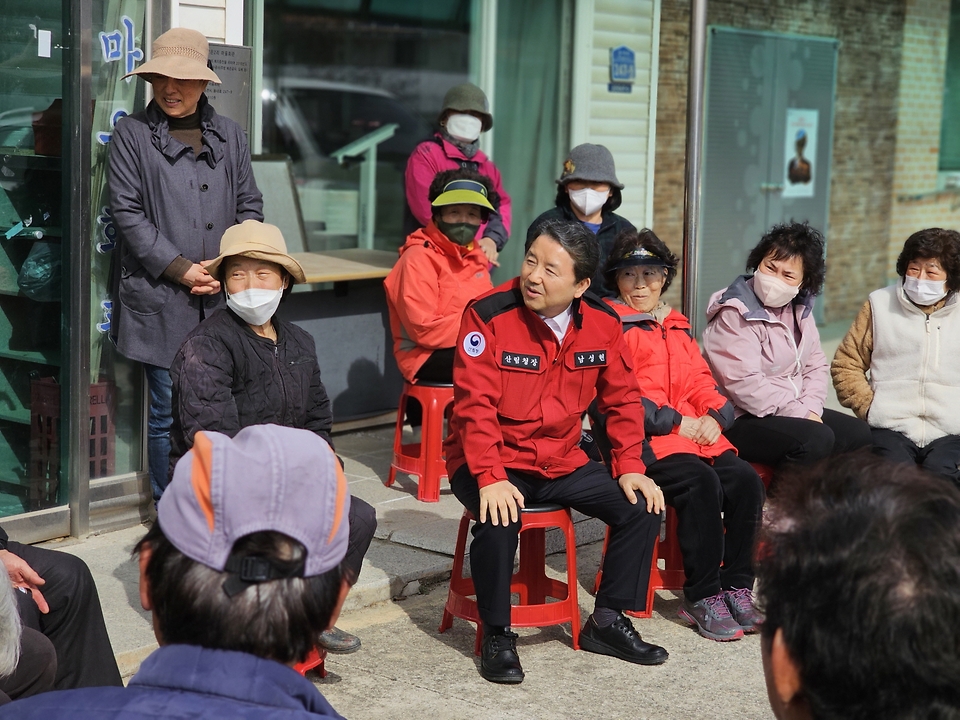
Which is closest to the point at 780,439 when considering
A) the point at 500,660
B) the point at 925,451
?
the point at 925,451

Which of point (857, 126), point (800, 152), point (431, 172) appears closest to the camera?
point (431, 172)

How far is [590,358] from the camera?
4.30 m

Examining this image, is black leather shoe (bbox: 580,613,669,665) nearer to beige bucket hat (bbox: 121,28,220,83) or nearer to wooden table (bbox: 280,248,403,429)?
beige bucket hat (bbox: 121,28,220,83)

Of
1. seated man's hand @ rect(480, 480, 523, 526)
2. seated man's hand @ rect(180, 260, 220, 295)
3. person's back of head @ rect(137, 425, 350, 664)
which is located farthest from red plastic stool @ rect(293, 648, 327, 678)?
person's back of head @ rect(137, 425, 350, 664)

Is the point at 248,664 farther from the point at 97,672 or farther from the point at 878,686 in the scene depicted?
the point at 97,672

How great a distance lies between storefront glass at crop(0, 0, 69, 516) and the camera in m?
4.80

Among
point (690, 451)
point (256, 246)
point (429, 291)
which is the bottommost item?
point (690, 451)

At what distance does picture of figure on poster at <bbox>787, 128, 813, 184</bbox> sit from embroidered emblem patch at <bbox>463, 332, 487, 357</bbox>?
7148mm

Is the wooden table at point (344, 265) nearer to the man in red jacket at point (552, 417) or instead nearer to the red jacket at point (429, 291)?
the red jacket at point (429, 291)

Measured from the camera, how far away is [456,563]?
14.4 feet

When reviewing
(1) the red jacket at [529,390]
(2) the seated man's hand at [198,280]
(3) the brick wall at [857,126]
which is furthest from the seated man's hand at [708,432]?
(3) the brick wall at [857,126]

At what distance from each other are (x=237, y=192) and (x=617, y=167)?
3.84 meters

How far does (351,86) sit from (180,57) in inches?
231

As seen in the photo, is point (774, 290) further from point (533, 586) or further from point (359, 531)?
point (359, 531)
